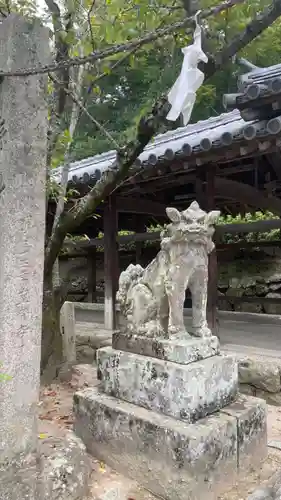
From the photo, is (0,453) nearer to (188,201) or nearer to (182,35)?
(182,35)

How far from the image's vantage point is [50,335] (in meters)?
→ 4.42

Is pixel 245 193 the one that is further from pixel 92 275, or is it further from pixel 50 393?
pixel 92 275

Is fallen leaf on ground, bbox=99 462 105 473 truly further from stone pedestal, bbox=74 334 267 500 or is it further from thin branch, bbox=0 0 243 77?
thin branch, bbox=0 0 243 77

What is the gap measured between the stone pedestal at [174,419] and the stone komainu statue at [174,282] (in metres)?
0.13

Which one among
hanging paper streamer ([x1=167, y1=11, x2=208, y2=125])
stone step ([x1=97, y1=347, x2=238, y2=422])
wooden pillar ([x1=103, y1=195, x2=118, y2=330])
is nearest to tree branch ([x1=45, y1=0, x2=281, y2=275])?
hanging paper streamer ([x1=167, y1=11, x2=208, y2=125])

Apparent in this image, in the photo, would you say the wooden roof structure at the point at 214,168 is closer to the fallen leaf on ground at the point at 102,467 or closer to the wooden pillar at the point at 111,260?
the wooden pillar at the point at 111,260

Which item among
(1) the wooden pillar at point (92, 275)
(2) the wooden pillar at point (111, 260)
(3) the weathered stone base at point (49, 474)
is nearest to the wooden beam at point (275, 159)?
(2) the wooden pillar at point (111, 260)

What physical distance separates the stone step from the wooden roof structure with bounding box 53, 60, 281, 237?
179 centimetres

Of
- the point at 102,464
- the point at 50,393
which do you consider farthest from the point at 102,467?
the point at 50,393

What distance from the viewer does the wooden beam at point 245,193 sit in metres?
5.38

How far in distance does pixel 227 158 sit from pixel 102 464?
3.16 meters

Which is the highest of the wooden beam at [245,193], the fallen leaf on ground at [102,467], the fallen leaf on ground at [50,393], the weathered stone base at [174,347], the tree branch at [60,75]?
the tree branch at [60,75]

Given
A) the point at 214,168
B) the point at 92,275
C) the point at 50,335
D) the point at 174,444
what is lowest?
the point at 174,444

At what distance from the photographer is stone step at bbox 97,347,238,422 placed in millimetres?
2588
